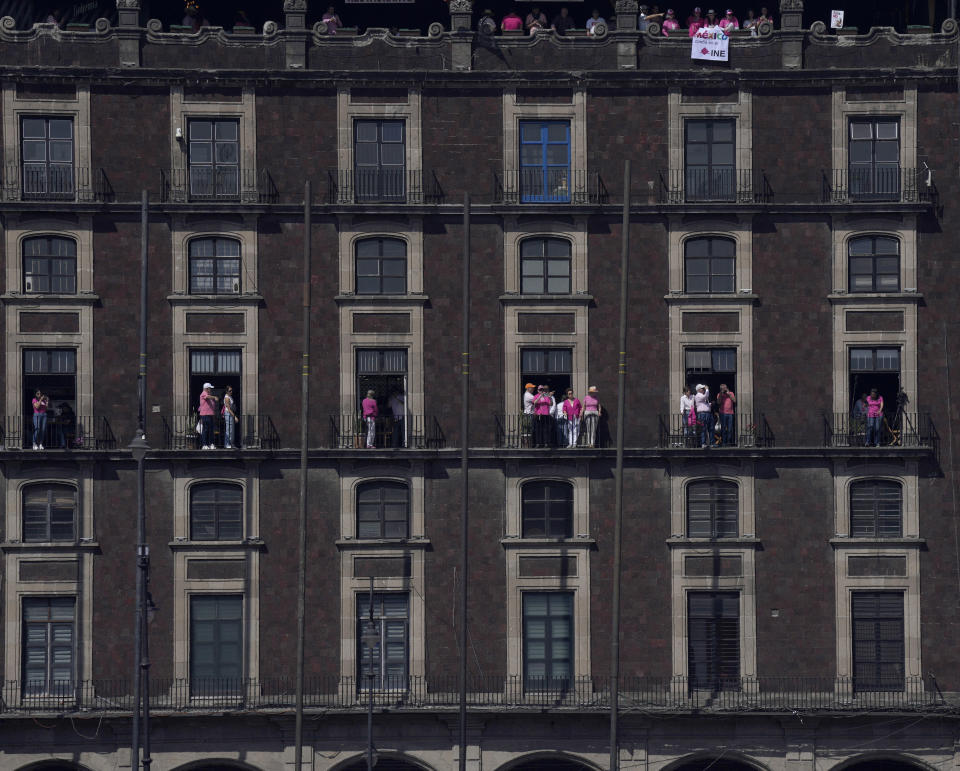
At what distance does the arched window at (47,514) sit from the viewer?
72.9 meters

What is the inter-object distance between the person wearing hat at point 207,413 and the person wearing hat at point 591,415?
11874mm

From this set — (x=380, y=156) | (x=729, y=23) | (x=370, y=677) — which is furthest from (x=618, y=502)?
(x=729, y=23)

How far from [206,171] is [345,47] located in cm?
606

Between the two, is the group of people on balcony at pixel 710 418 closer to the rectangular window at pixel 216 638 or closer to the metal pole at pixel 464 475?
the metal pole at pixel 464 475

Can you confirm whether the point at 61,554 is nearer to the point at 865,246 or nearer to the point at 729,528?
the point at 729,528

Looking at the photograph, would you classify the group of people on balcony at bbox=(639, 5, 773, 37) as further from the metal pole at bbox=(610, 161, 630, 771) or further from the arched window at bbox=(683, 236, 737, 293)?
the arched window at bbox=(683, 236, 737, 293)

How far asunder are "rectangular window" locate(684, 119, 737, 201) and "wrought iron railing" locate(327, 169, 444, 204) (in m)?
8.21

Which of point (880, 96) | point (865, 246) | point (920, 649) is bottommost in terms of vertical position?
point (920, 649)

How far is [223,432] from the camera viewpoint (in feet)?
241

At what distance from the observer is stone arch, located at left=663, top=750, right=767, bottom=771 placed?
2847 inches

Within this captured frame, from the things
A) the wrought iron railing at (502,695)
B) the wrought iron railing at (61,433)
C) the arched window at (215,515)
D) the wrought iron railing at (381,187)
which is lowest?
the wrought iron railing at (502,695)

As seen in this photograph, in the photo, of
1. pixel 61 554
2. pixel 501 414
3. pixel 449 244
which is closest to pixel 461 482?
pixel 501 414

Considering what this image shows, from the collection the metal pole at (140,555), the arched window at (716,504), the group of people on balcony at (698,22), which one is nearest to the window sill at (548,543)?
the arched window at (716,504)

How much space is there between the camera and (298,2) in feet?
244
